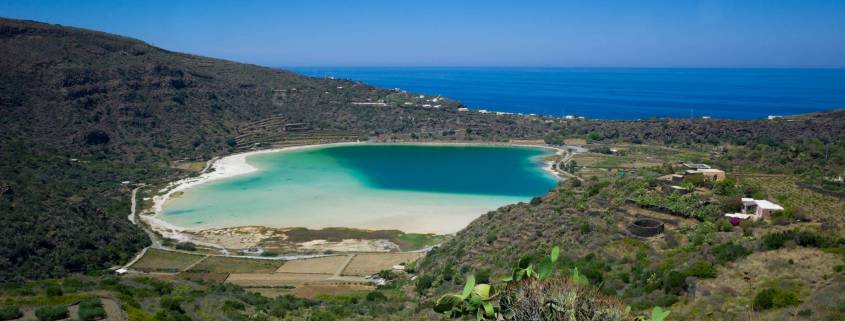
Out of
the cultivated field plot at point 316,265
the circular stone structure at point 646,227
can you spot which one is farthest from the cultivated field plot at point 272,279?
the circular stone structure at point 646,227

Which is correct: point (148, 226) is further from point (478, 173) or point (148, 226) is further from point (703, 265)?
point (703, 265)

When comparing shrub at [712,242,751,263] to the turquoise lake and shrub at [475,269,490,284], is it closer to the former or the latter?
shrub at [475,269,490,284]

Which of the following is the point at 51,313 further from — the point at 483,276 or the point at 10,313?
the point at 483,276

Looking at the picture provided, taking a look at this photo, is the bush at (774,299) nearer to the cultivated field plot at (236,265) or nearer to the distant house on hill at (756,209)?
the distant house on hill at (756,209)

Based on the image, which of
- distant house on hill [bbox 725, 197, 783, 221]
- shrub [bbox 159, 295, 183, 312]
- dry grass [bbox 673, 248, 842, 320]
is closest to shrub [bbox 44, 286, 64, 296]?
shrub [bbox 159, 295, 183, 312]

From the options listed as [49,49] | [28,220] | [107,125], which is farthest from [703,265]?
[49,49]
